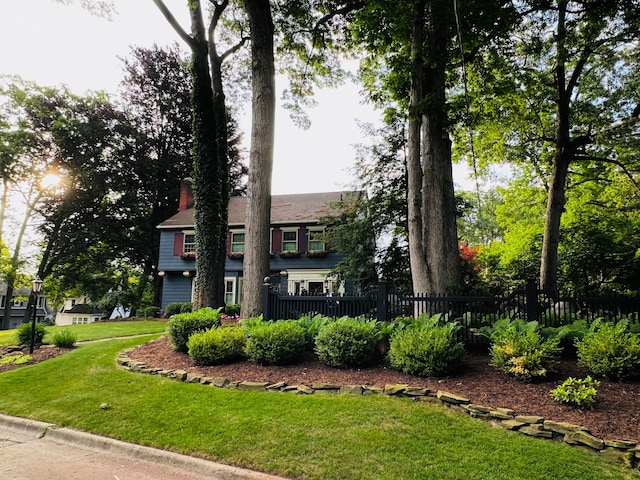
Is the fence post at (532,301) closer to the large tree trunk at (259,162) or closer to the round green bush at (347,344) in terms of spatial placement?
the round green bush at (347,344)

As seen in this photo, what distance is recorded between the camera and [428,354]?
224 inches

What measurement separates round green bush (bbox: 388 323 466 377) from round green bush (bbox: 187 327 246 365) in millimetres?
2919

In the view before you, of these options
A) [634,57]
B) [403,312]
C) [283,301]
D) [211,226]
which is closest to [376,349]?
[403,312]

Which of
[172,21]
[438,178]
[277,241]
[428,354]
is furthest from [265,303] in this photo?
[277,241]

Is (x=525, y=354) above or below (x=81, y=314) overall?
above

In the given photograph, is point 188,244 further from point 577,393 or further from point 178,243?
point 577,393

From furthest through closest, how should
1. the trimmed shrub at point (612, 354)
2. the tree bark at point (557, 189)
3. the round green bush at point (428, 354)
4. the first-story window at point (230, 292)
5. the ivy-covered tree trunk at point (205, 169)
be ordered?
the first-story window at point (230, 292) < the tree bark at point (557, 189) < the ivy-covered tree trunk at point (205, 169) < the round green bush at point (428, 354) < the trimmed shrub at point (612, 354)

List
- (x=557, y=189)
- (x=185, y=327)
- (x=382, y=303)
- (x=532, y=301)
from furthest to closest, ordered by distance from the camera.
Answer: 1. (x=557, y=189)
2. (x=185, y=327)
3. (x=382, y=303)
4. (x=532, y=301)

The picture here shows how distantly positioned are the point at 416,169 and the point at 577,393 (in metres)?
5.70

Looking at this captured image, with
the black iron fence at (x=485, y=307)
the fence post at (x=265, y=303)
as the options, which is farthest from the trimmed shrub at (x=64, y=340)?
the black iron fence at (x=485, y=307)

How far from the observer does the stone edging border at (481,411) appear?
151 inches

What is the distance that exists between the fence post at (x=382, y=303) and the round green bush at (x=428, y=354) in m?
1.57

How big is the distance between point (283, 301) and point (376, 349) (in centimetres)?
277

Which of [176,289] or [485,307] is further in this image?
[176,289]
